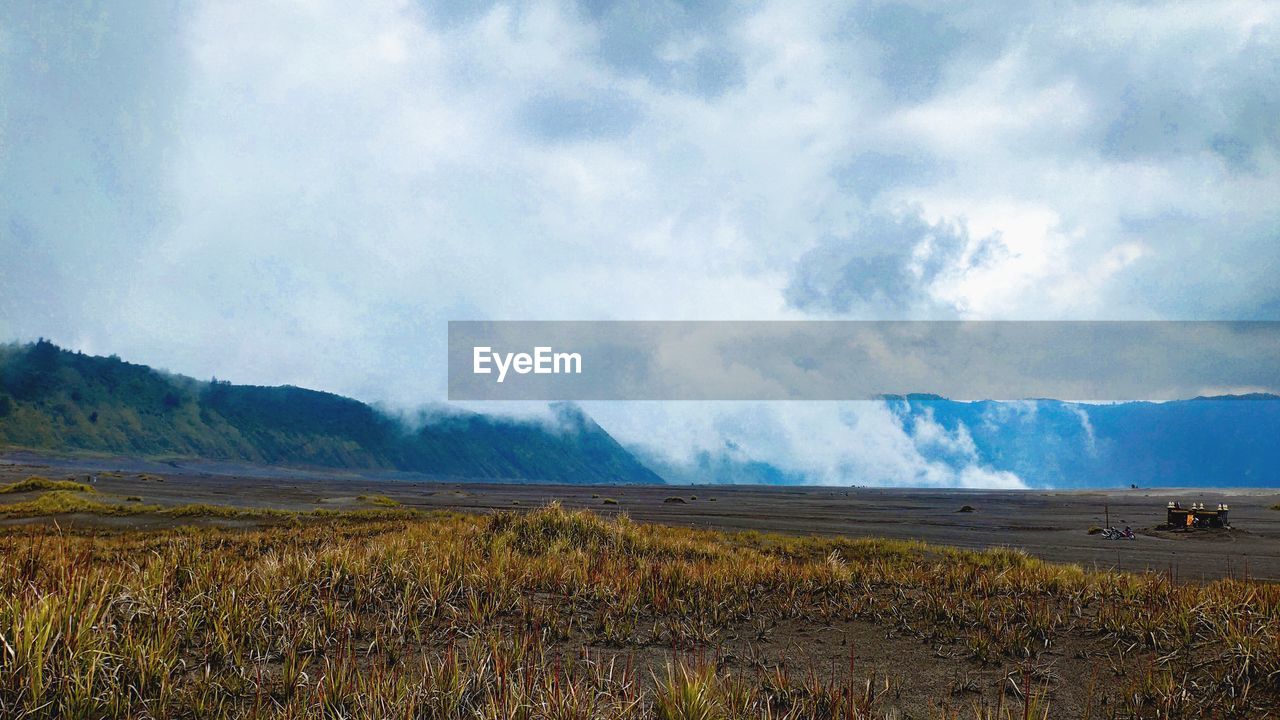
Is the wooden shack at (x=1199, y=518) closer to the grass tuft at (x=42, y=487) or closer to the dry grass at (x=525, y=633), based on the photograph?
the dry grass at (x=525, y=633)

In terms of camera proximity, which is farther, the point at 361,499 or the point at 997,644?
the point at 361,499

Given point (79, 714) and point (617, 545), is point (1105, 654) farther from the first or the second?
point (617, 545)

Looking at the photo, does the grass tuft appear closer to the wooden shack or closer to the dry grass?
the dry grass

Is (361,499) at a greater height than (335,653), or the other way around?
(335,653)

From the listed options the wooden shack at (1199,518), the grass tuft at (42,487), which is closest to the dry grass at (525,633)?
the wooden shack at (1199,518)

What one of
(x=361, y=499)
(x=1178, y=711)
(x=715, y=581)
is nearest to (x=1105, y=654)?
(x=1178, y=711)

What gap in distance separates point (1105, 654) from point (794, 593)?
12.9 ft

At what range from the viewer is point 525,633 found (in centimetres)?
717

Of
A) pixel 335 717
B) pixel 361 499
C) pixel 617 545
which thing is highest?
pixel 335 717

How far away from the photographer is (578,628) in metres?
7.76

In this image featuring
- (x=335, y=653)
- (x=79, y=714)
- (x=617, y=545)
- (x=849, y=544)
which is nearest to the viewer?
(x=79, y=714)

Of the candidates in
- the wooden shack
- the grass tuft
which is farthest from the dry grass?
the grass tuft

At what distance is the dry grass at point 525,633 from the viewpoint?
15.9 ft

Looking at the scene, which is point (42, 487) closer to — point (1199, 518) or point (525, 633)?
point (525, 633)
